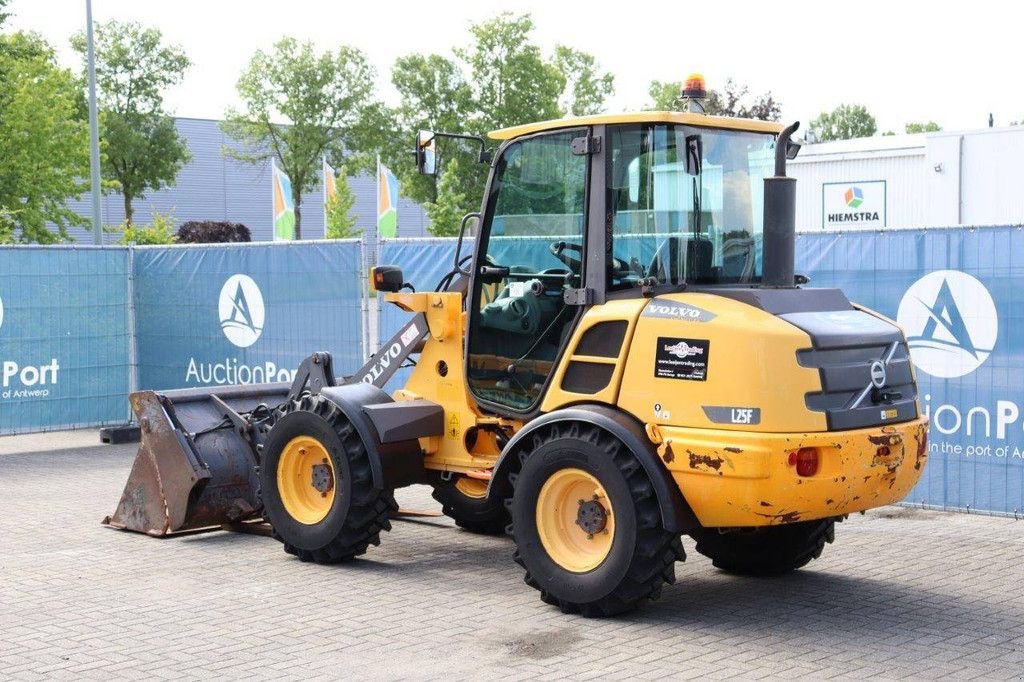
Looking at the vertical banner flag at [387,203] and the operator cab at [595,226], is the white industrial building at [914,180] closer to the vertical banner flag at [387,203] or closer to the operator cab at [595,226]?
the vertical banner flag at [387,203]

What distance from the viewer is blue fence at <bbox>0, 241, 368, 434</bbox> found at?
1348cm

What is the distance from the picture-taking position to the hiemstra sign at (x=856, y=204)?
2466cm

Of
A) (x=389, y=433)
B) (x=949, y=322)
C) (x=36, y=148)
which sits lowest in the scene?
(x=389, y=433)

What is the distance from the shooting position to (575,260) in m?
7.33

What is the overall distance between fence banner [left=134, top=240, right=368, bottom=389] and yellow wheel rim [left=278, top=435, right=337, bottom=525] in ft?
15.4

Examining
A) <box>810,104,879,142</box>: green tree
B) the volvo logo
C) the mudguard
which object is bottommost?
the mudguard

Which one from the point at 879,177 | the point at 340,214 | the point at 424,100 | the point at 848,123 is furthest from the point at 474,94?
the point at 848,123

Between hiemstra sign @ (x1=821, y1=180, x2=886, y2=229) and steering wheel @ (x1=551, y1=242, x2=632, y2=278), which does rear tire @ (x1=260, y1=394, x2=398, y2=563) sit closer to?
steering wheel @ (x1=551, y1=242, x2=632, y2=278)

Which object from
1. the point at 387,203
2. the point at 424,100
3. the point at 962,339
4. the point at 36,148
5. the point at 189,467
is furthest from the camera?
the point at 424,100

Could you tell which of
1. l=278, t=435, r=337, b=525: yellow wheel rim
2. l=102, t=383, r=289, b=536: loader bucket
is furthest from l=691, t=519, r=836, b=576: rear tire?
l=102, t=383, r=289, b=536: loader bucket

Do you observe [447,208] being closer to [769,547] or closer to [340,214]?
[340,214]

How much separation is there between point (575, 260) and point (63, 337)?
8.71 m

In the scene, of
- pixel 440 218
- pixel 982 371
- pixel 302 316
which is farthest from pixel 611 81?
pixel 982 371

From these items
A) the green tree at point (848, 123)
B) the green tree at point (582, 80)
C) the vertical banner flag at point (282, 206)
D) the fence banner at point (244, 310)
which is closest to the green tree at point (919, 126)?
the green tree at point (848, 123)
